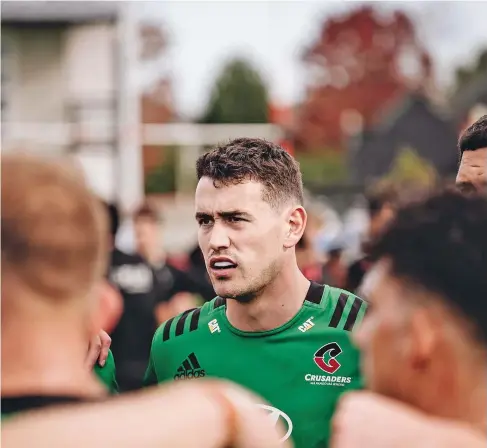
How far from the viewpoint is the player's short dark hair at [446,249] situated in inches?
78.7

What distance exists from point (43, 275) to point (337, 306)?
2.14 m

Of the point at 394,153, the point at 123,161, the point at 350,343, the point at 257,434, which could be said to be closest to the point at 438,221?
the point at 257,434

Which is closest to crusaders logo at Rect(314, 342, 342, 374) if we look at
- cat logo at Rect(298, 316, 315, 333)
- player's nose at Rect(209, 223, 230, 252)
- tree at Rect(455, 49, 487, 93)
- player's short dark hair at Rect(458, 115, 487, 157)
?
cat logo at Rect(298, 316, 315, 333)

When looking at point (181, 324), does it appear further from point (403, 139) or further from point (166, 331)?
point (403, 139)

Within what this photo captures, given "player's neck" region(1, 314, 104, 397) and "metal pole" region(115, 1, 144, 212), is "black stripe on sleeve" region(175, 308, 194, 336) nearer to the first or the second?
"player's neck" region(1, 314, 104, 397)

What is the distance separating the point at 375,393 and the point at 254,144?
2.02 meters

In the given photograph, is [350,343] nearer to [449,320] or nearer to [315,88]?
[449,320]

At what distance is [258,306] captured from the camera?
3783mm

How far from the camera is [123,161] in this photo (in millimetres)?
23953

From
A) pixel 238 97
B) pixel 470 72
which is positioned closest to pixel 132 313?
pixel 238 97

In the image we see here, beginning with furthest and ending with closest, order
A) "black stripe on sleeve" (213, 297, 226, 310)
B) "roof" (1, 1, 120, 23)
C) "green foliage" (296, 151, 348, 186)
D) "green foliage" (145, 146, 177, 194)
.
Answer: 1. "green foliage" (296, 151, 348, 186)
2. "green foliage" (145, 146, 177, 194)
3. "roof" (1, 1, 120, 23)
4. "black stripe on sleeve" (213, 297, 226, 310)

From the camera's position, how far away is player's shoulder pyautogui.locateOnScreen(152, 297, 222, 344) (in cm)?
388

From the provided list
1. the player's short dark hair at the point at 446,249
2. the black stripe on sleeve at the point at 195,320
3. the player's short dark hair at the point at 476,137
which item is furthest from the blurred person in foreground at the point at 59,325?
the player's short dark hair at the point at 476,137

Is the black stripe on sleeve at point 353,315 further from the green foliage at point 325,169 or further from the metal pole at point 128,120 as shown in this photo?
the green foliage at point 325,169
